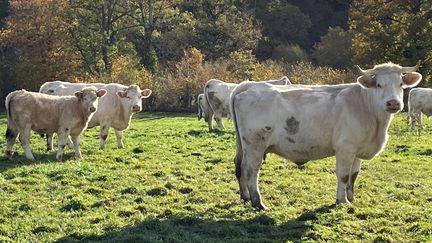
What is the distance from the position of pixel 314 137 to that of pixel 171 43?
1852 inches

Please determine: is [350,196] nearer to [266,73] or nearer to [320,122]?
[320,122]

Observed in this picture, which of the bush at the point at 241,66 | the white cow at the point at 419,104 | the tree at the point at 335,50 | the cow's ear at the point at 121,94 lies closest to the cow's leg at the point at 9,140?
the cow's ear at the point at 121,94

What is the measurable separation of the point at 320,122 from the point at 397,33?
100 ft

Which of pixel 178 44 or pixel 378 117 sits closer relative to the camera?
pixel 378 117

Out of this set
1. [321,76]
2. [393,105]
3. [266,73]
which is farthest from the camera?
[266,73]

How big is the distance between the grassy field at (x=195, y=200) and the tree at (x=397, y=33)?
74.5ft

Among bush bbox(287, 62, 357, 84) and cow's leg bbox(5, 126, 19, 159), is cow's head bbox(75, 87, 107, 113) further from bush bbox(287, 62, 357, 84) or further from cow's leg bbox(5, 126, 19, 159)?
bush bbox(287, 62, 357, 84)

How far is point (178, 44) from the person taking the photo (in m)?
55.3

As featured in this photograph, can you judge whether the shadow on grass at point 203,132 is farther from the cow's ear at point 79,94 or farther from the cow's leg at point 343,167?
the cow's leg at point 343,167

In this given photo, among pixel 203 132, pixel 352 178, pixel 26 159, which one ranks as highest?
pixel 352 178

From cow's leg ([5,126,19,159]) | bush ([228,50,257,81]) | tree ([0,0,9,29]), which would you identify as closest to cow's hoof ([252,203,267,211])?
cow's leg ([5,126,19,159])

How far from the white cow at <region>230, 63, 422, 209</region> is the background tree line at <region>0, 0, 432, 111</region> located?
29483 mm

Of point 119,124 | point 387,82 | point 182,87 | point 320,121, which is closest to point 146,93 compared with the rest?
point 119,124

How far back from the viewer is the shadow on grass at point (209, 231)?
7543 mm
